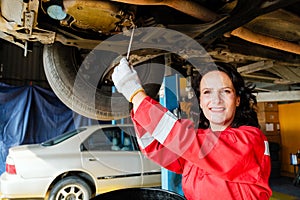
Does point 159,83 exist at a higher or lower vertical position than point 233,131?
higher

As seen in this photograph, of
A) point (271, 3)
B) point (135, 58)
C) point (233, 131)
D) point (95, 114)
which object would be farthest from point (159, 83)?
point (233, 131)

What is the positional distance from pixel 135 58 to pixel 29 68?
494 centimetres

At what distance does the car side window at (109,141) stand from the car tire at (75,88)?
5.34ft

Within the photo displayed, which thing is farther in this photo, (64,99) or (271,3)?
(64,99)

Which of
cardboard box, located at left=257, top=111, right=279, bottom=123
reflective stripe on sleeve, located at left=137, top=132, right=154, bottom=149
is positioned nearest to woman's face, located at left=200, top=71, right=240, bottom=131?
reflective stripe on sleeve, located at left=137, top=132, right=154, bottom=149

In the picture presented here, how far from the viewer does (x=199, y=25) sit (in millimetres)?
1334

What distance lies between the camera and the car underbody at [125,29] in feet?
3.81

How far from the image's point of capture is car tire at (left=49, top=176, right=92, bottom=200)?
2.94m

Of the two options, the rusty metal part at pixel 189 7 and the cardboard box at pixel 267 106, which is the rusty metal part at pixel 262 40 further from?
the cardboard box at pixel 267 106

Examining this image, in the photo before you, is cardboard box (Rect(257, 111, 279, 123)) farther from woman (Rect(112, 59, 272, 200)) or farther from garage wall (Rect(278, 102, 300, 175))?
woman (Rect(112, 59, 272, 200))

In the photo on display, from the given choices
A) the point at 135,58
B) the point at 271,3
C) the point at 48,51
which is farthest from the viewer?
the point at 135,58

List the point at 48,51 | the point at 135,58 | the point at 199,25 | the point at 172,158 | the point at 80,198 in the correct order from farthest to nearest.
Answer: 1. the point at 80,198
2. the point at 135,58
3. the point at 48,51
4. the point at 199,25
5. the point at 172,158

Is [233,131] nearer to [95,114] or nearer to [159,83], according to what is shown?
[95,114]

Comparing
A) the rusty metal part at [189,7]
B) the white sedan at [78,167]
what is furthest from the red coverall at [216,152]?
the white sedan at [78,167]
